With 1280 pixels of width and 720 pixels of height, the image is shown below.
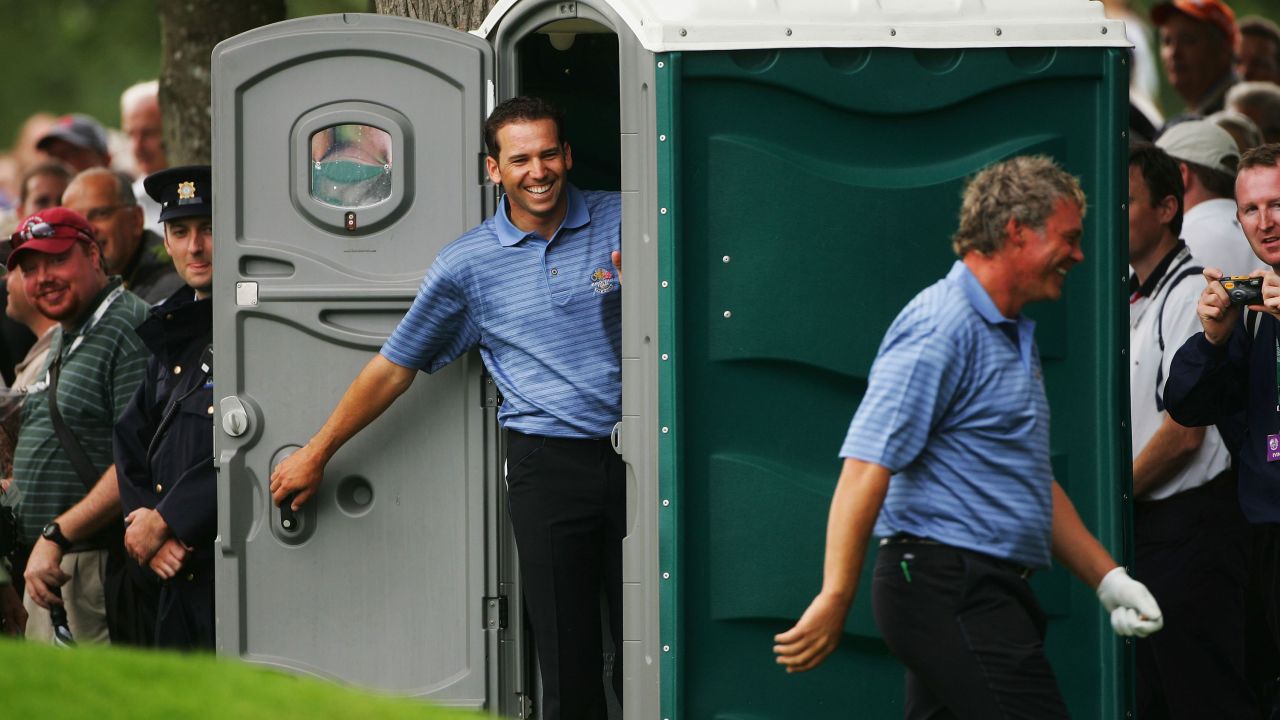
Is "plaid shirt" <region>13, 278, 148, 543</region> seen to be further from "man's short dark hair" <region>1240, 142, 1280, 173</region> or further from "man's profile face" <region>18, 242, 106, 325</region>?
"man's short dark hair" <region>1240, 142, 1280, 173</region>

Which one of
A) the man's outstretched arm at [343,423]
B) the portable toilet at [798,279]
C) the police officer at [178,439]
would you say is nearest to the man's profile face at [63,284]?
the police officer at [178,439]

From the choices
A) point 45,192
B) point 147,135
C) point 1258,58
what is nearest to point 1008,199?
point 1258,58

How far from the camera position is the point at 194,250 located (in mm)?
6621

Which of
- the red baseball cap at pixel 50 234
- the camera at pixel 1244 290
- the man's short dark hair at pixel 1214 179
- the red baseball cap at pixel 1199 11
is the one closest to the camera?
the camera at pixel 1244 290

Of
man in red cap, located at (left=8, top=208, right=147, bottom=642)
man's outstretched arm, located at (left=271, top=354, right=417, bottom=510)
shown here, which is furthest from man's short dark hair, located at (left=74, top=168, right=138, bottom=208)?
man's outstretched arm, located at (left=271, top=354, right=417, bottom=510)

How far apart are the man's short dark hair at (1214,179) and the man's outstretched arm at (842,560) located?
10.9ft

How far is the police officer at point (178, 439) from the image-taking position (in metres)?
6.36

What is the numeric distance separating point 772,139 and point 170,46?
15.7ft

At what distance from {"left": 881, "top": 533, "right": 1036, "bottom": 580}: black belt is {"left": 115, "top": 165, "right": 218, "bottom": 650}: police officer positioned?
8.71 feet

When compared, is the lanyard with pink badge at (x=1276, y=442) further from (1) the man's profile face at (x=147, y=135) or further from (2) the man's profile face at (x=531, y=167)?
(1) the man's profile face at (x=147, y=135)

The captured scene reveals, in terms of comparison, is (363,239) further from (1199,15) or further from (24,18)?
(24,18)

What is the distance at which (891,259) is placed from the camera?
5.47m

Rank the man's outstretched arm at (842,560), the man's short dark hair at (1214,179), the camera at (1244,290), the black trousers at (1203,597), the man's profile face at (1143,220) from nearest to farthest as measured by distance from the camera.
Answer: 1. the man's outstretched arm at (842,560)
2. the camera at (1244,290)
3. the black trousers at (1203,597)
4. the man's profile face at (1143,220)
5. the man's short dark hair at (1214,179)

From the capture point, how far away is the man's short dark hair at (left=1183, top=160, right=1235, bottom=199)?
7.18 m
